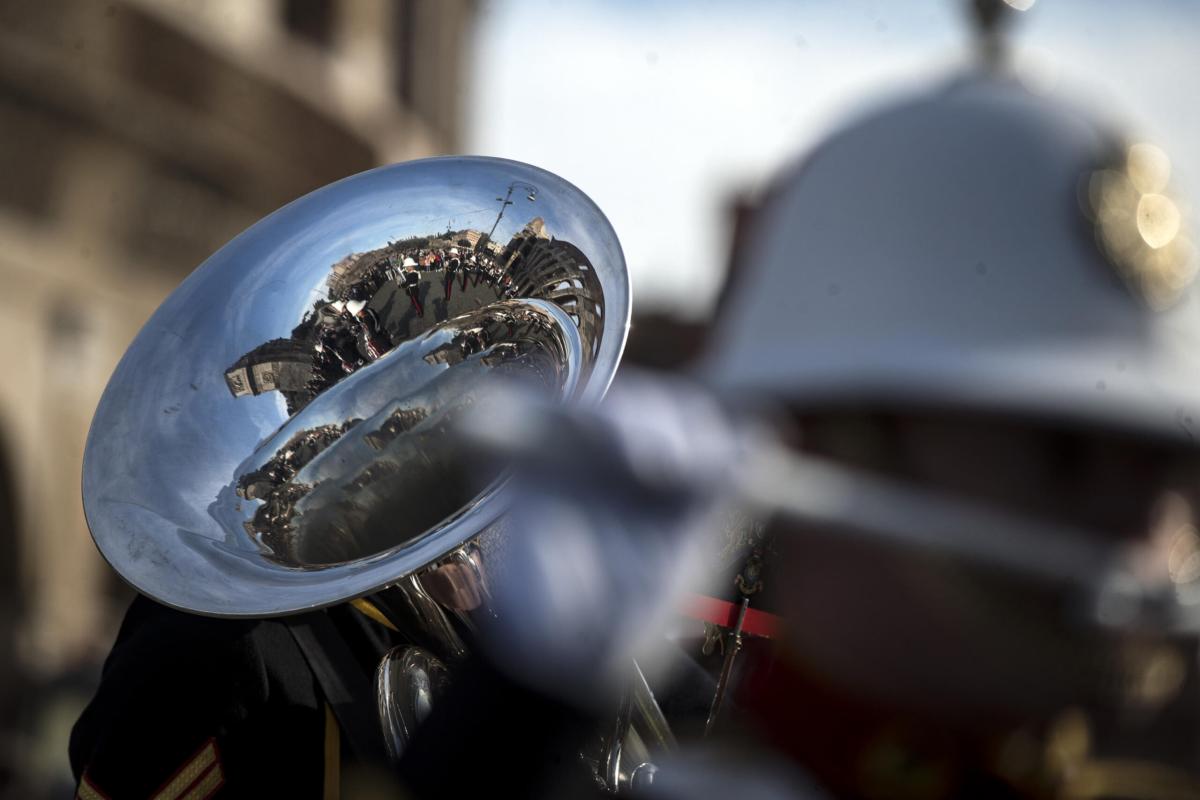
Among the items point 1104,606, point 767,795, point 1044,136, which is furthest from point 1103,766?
point 1044,136

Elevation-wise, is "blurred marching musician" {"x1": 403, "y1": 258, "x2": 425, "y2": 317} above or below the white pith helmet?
below

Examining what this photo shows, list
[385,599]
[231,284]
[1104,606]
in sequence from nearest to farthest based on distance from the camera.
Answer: [1104,606]
[385,599]
[231,284]

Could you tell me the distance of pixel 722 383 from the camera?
1.29 meters

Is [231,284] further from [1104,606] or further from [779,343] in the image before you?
[1104,606]

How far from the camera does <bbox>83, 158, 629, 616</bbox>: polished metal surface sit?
2010 millimetres

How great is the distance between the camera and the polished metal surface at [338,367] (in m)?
2.01

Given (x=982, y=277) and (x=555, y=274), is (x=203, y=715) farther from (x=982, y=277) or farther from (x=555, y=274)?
(x=982, y=277)

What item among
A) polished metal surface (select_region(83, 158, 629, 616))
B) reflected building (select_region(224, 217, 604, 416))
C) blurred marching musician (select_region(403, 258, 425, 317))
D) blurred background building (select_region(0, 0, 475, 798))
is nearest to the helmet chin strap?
polished metal surface (select_region(83, 158, 629, 616))

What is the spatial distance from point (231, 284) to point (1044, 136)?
126 cm

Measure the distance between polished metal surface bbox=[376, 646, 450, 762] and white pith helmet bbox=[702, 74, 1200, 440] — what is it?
79 centimetres

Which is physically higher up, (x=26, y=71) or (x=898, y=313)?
(x=26, y=71)

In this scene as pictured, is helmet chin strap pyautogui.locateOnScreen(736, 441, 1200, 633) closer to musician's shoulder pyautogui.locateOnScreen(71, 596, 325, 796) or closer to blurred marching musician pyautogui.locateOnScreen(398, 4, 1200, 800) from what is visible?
blurred marching musician pyautogui.locateOnScreen(398, 4, 1200, 800)

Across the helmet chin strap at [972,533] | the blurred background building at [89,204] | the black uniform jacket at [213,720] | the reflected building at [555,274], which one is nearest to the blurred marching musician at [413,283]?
the reflected building at [555,274]

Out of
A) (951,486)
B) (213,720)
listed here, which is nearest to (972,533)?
(951,486)
